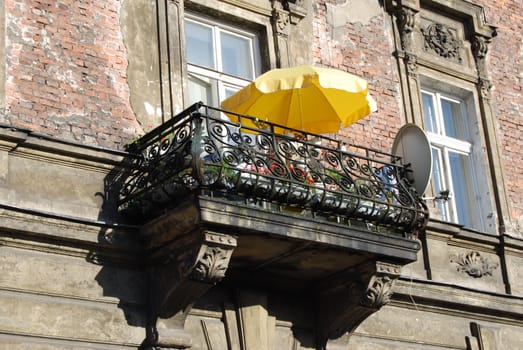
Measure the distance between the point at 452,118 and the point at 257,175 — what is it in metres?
4.84

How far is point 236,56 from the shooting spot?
12070 mm

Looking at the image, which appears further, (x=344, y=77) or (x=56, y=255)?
(x=344, y=77)

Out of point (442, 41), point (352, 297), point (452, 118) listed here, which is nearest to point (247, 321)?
point (352, 297)

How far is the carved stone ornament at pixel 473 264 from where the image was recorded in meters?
12.5

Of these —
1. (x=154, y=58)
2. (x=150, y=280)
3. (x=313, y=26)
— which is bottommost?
(x=150, y=280)

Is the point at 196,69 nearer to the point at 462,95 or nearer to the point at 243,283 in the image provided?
the point at 243,283

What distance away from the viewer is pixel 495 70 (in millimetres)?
14219

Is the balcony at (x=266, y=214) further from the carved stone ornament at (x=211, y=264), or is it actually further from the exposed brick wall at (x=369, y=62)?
the exposed brick wall at (x=369, y=62)

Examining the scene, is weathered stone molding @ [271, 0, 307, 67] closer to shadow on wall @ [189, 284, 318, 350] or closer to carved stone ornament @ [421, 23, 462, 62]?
carved stone ornament @ [421, 23, 462, 62]

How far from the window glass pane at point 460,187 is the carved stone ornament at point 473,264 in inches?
27.7

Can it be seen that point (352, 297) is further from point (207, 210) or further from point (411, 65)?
point (411, 65)

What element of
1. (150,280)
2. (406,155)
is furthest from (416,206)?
(150,280)

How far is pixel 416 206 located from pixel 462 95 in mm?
3518

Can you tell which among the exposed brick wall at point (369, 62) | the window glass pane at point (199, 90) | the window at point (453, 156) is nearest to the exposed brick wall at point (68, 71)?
the window glass pane at point (199, 90)
